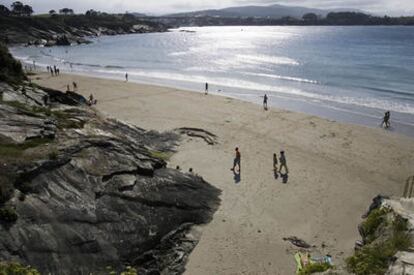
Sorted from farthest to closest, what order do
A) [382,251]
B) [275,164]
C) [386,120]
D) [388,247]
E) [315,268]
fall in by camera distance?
[386,120] < [275,164] < [315,268] < [388,247] < [382,251]

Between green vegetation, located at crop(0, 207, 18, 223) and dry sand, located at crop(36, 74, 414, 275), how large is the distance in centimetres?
646

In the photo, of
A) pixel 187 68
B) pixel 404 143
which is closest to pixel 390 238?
pixel 404 143

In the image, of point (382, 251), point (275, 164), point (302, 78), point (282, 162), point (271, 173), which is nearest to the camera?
point (382, 251)

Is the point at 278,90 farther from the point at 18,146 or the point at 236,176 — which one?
the point at 18,146

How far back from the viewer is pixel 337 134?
32.7m

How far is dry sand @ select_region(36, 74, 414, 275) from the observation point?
17.0 meters

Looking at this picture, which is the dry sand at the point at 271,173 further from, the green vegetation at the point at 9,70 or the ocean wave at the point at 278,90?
the green vegetation at the point at 9,70

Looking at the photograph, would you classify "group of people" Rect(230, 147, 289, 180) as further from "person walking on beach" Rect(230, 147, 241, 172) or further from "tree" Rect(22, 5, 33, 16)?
"tree" Rect(22, 5, 33, 16)

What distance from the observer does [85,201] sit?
15523 millimetres

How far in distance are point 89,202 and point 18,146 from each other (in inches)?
152

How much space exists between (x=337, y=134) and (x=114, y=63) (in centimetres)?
6011

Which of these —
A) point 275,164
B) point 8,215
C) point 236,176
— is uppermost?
point 8,215

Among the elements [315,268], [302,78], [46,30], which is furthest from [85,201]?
[46,30]

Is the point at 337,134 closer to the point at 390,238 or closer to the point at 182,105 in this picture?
the point at 182,105
